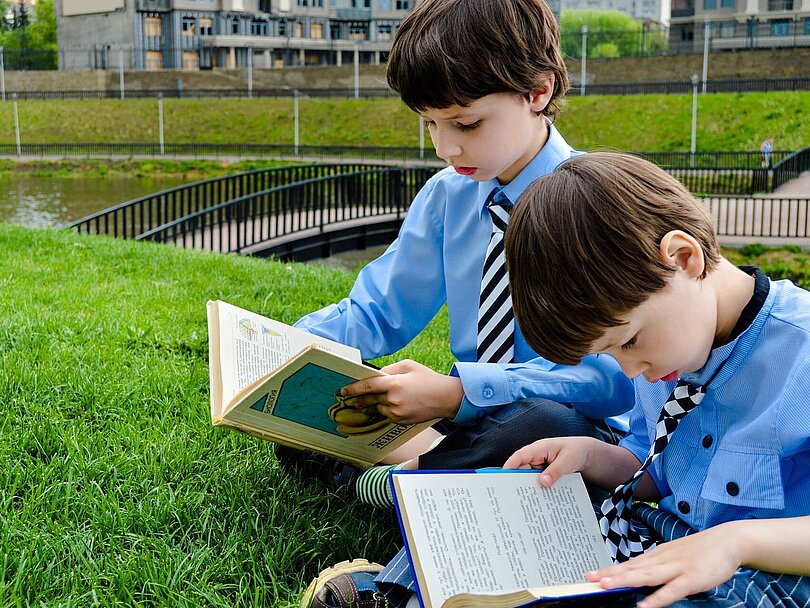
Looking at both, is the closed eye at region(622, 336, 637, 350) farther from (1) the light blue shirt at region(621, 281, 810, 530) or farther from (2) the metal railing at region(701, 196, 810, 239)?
(2) the metal railing at region(701, 196, 810, 239)

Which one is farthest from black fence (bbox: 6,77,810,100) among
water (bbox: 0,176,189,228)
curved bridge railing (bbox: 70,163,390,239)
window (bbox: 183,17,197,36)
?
curved bridge railing (bbox: 70,163,390,239)

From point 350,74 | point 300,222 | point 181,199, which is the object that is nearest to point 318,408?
point 300,222

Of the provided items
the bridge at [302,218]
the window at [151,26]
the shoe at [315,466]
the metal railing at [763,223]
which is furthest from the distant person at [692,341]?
the window at [151,26]

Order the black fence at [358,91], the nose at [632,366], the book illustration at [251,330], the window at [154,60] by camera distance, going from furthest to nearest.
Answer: the window at [154,60]
the black fence at [358,91]
the book illustration at [251,330]
the nose at [632,366]

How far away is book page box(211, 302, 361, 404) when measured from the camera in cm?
208

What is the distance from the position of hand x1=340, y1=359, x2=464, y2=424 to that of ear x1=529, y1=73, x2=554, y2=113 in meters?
0.76

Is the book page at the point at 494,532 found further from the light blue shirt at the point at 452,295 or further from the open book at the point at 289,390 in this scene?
the light blue shirt at the point at 452,295

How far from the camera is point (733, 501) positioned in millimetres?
1630

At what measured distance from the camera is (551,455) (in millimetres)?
1911

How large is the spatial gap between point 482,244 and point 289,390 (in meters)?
0.79

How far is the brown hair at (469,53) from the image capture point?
220cm

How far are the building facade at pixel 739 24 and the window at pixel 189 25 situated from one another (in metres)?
30.3

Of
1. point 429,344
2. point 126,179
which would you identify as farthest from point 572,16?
point 429,344

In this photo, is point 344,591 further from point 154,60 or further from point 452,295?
point 154,60
